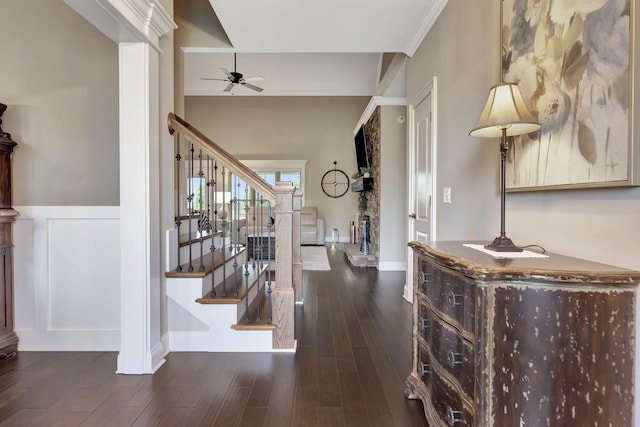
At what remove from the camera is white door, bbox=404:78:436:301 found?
2982 mm

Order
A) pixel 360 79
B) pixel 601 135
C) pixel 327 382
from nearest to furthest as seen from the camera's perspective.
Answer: pixel 601 135 → pixel 327 382 → pixel 360 79

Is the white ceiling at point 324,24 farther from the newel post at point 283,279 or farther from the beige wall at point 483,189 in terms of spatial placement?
the newel post at point 283,279

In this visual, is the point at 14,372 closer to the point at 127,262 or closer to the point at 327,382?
the point at 127,262

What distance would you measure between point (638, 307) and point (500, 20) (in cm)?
156

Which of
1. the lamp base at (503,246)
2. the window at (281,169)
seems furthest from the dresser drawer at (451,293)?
the window at (281,169)

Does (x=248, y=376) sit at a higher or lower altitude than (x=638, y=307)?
lower

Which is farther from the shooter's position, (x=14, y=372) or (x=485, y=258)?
(x=14, y=372)

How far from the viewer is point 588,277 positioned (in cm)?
97

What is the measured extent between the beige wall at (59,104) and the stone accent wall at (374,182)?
3.87 metres

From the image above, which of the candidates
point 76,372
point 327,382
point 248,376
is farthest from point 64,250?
point 327,382

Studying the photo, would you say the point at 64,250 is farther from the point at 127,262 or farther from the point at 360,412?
the point at 360,412

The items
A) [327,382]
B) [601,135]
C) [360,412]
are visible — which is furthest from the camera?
[327,382]

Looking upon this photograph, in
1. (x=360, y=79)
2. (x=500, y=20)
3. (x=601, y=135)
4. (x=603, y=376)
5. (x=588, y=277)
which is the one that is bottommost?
(x=603, y=376)

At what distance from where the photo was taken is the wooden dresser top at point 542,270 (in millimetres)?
973
